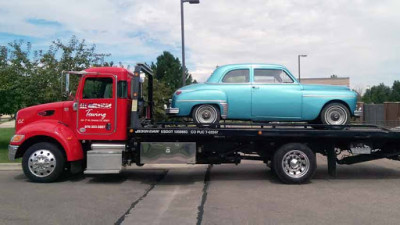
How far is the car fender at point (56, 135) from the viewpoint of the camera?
28.0ft

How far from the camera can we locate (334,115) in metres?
9.09

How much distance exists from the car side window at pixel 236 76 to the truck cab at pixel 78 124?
6.78 ft

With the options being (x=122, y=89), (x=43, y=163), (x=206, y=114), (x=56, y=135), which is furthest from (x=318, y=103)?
(x=43, y=163)

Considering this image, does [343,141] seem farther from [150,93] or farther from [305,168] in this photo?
[150,93]

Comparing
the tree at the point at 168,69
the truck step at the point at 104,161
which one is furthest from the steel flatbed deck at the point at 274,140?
the tree at the point at 168,69

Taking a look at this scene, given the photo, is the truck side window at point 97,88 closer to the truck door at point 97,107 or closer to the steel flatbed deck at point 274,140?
the truck door at point 97,107

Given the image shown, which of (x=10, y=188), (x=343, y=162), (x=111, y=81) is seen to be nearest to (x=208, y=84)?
(x=111, y=81)

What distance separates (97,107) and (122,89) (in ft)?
2.24

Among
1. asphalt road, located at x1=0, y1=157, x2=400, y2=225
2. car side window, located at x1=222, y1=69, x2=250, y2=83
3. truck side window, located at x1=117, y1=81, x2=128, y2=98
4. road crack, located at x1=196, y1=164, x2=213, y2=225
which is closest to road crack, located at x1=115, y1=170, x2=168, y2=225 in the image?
asphalt road, located at x1=0, y1=157, x2=400, y2=225

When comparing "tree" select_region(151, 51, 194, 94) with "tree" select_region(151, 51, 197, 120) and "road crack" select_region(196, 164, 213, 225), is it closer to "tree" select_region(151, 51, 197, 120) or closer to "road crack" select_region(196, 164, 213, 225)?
"tree" select_region(151, 51, 197, 120)

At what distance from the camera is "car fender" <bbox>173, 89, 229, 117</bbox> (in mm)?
9031

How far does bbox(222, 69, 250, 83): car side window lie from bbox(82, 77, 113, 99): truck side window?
267cm

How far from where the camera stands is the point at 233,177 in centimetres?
959

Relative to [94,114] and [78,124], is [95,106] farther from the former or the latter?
[78,124]
